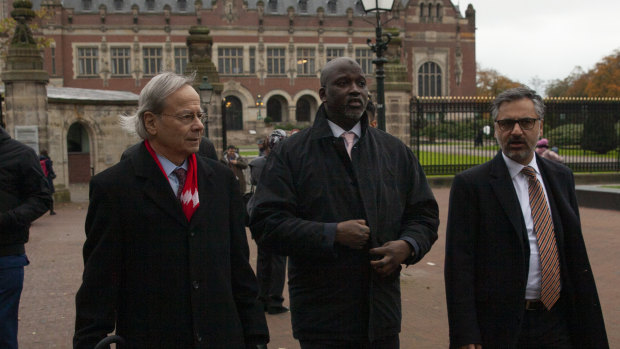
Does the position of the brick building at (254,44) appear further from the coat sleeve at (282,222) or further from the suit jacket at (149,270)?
the suit jacket at (149,270)

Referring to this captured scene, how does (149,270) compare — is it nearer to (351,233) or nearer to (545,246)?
(351,233)

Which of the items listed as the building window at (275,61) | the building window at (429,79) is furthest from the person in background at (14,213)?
the building window at (429,79)

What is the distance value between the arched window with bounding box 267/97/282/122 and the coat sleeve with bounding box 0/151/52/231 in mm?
50558

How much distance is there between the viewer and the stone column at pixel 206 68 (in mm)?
15953

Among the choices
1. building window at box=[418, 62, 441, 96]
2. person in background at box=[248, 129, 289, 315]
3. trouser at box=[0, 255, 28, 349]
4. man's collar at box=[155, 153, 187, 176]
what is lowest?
person in background at box=[248, 129, 289, 315]

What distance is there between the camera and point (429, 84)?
185 feet

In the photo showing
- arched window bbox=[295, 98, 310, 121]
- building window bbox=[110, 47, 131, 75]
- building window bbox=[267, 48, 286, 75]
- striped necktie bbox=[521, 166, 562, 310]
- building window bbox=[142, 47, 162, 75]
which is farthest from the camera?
arched window bbox=[295, 98, 310, 121]

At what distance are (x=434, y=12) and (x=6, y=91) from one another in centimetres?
4601

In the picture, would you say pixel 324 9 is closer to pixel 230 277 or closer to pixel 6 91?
pixel 6 91

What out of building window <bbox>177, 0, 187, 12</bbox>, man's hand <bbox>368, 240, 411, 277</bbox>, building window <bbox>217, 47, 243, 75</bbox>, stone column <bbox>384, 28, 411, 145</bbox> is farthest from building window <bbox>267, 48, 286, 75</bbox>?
man's hand <bbox>368, 240, 411, 277</bbox>

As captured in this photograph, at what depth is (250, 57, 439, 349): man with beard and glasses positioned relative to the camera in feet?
9.18

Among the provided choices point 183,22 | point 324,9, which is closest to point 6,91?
point 183,22

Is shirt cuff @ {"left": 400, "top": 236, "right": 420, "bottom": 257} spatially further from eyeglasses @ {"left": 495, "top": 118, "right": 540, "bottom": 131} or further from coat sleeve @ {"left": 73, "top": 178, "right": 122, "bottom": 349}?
coat sleeve @ {"left": 73, "top": 178, "right": 122, "bottom": 349}

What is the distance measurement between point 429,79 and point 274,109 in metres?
14.2
